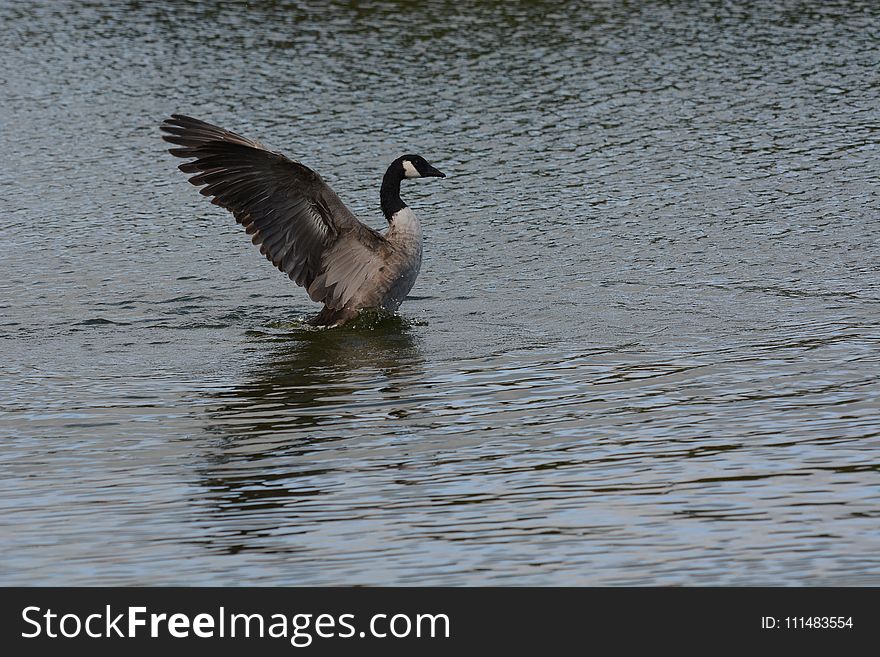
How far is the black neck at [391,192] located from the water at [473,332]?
0.88 metres

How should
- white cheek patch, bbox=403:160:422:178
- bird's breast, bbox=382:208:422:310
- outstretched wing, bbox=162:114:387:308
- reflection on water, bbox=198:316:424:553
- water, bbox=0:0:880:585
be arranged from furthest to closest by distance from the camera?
1. white cheek patch, bbox=403:160:422:178
2. bird's breast, bbox=382:208:422:310
3. outstretched wing, bbox=162:114:387:308
4. reflection on water, bbox=198:316:424:553
5. water, bbox=0:0:880:585

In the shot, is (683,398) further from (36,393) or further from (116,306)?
(116,306)

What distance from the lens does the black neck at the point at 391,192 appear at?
1199 cm

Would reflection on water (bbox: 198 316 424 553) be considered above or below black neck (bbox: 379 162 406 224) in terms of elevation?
below

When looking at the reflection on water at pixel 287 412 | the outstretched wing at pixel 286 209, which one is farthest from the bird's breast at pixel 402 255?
the reflection on water at pixel 287 412

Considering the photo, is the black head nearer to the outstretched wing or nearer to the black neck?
the black neck

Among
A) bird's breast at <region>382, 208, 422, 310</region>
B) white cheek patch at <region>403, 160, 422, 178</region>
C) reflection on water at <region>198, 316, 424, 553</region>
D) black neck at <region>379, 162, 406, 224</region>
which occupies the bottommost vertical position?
reflection on water at <region>198, 316, 424, 553</region>


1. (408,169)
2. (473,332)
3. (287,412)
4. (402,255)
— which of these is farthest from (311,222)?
(287,412)

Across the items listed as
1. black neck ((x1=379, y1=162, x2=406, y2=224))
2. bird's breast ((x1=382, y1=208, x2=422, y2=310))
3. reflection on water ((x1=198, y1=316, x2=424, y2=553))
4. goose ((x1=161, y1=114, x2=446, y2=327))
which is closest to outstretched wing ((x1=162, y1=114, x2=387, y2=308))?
goose ((x1=161, y1=114, x2=446, y2=327))

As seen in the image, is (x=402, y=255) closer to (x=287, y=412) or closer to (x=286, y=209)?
(x=286, y=209)

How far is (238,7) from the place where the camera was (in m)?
29.6

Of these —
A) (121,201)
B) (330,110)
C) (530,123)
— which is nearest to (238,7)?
(330,110)

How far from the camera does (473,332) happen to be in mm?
11320

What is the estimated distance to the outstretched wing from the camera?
1102 cm
